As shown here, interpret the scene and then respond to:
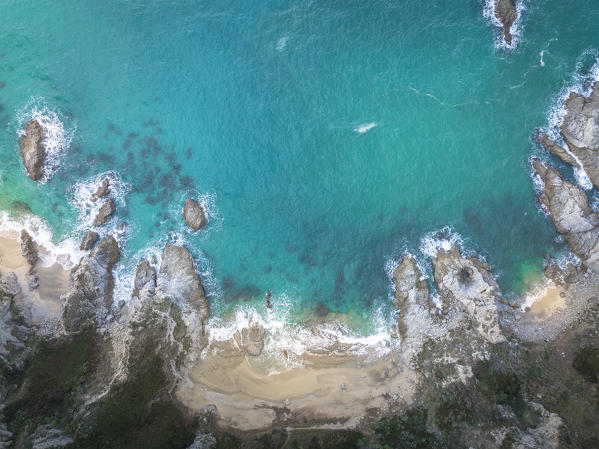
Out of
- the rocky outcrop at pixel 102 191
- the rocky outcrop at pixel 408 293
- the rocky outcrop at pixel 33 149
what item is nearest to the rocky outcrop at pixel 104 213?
the rocky outcrop at pixel 102 191

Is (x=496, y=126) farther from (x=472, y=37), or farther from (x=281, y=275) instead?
(x=281, y=275)

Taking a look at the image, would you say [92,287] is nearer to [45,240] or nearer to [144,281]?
[144,281]

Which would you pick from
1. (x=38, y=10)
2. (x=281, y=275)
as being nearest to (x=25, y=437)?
(x=281, y=275)

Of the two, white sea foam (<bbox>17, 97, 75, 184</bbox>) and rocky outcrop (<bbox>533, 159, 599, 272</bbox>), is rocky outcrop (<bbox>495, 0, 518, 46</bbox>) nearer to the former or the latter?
rocky outcrop (<bbox>533, 159, 599, 272</bbox>)

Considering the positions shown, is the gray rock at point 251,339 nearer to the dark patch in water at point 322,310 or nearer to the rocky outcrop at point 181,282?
the rocky outcrop at point 181,282

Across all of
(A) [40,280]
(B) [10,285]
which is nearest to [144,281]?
(A) [40,280]
